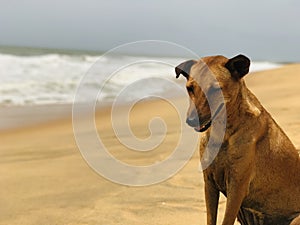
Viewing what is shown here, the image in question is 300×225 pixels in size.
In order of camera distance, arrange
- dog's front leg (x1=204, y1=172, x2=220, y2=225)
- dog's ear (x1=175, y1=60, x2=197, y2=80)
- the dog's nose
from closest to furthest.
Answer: the dog's nose < dog's ear (x1=175, y1=60, x2=197, y2=80) < dog's front leg (x1=204, y1=172, x2=220, y2=225)

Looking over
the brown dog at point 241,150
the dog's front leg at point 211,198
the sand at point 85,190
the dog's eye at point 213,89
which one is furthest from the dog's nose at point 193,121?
the sand at point 85,190

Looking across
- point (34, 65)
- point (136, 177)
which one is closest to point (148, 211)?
point (136, 177)

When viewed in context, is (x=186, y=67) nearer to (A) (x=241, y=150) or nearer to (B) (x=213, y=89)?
(B) (x=213, y=89)

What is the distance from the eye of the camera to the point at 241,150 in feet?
9.22

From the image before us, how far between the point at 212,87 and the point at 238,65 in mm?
191

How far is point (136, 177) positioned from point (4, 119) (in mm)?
6664

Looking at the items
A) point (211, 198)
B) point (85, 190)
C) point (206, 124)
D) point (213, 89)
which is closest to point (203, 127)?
point (206, 124)

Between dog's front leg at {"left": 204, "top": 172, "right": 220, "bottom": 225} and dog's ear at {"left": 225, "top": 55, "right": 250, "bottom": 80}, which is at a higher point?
dog's ear at {"left": 225, "top": 55, "right": 250, "bottom": 80}

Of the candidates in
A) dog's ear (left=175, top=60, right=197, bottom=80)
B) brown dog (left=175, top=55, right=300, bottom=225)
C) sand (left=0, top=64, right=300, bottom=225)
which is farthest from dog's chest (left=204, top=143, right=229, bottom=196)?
sand (left=0, top=64, right=300, bottom=225)

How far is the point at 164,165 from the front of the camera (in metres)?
5.81

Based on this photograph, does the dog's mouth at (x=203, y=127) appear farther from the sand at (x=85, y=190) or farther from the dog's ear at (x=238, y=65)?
the sand at (x=85, y=190)

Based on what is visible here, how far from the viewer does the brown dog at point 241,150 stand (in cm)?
266

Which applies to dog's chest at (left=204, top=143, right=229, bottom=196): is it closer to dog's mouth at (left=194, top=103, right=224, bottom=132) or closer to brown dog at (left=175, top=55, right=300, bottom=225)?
brown dog at (left=175, top=55, right=300, bottom=225)

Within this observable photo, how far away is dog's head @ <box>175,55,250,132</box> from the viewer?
8.63 ft
